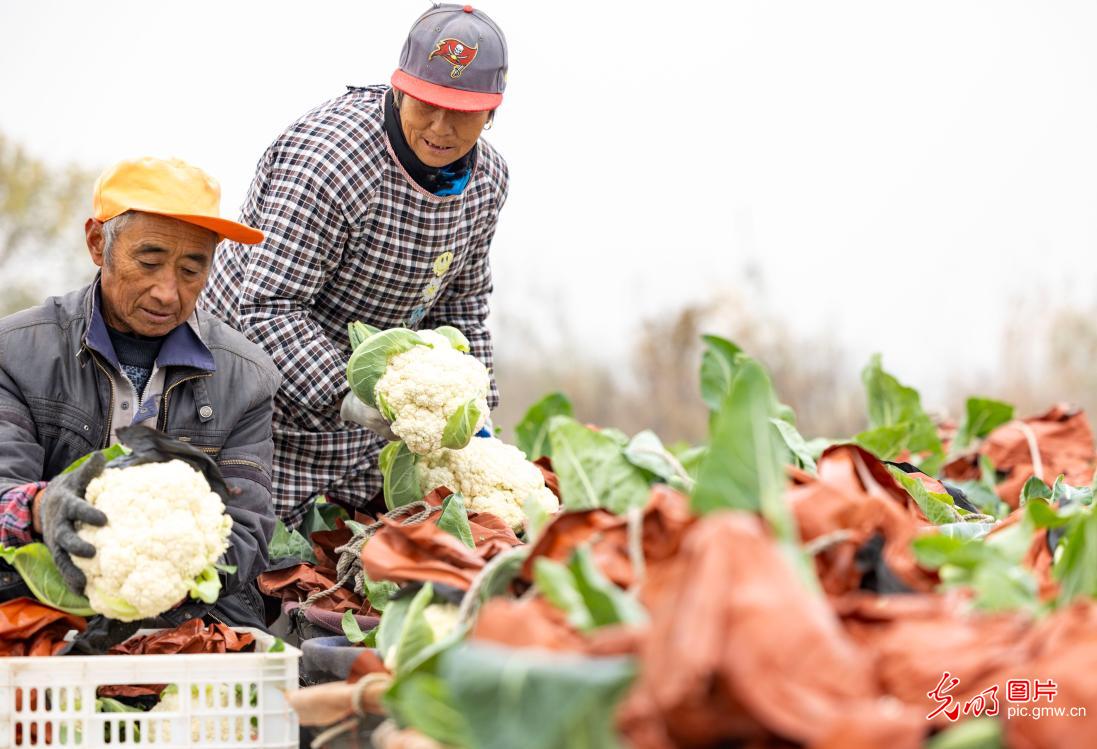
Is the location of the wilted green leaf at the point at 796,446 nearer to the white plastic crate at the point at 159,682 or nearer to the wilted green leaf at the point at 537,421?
the white plastic crate at the point at 159,682

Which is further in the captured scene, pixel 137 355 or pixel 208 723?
pixel 137 355

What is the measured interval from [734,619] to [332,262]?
2.12 m

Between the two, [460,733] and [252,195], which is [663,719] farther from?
[252,195]

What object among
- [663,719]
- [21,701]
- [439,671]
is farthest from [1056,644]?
[21,701]

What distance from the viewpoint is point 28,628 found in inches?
80.2

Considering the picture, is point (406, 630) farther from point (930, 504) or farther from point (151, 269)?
point (930, 504)

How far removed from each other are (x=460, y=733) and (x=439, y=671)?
12.9 inches

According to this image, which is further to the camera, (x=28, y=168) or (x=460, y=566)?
(x=28, y=168)

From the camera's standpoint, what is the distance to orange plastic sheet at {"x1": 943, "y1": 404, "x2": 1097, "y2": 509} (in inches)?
142

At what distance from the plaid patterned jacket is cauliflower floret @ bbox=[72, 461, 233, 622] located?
91 cm

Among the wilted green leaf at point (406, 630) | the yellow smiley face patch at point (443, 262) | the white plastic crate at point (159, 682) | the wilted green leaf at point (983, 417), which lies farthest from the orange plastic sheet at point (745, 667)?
the wilted green leaf at point (983, 417)

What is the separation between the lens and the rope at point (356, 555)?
2.52m

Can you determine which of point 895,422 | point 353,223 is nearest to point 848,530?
point 353,223

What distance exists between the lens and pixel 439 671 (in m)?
1.50
